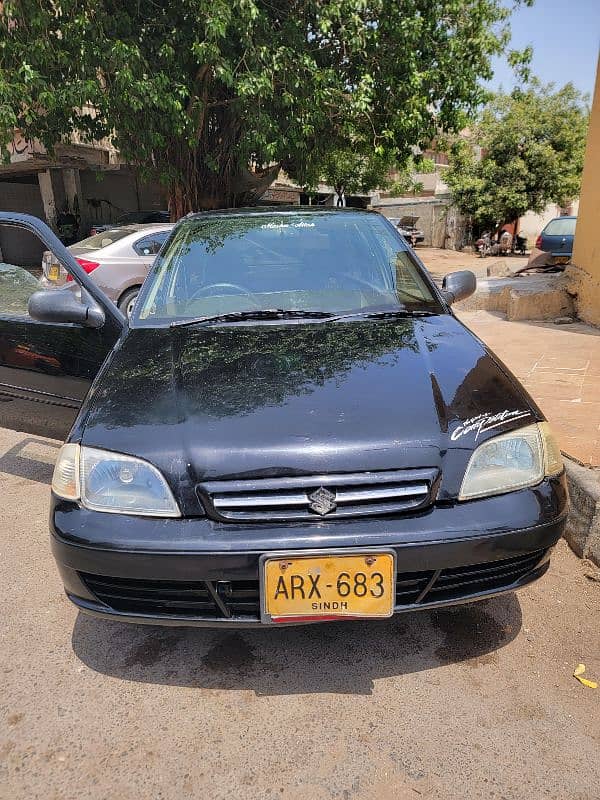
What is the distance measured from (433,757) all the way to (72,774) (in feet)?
3.38

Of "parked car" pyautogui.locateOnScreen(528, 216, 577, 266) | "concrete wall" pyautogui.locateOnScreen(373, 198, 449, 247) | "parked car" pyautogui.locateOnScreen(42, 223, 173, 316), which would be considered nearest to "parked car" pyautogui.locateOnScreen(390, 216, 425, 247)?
"concrete wall" pyautogui.locateOnScreen(373, 198, 449, 247)

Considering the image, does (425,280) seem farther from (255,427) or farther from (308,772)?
Answer: (308,772)

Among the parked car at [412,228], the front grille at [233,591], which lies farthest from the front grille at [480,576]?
the parked car at [412,228]

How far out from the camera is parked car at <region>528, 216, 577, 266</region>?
1109 cm

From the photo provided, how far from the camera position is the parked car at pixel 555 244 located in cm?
1109

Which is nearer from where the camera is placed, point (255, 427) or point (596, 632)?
point (255, 427)

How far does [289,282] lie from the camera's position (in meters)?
2.78

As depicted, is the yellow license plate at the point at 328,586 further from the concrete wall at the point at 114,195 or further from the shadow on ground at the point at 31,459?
the concrete wall at the point at 114,195

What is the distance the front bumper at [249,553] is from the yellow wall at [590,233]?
547 centimetres

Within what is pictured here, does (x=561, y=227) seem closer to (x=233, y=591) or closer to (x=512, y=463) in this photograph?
(x=512, y=463)

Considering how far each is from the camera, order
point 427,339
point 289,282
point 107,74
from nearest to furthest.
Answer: point 427,339, point 289,282, point 107,74

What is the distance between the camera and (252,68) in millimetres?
8188

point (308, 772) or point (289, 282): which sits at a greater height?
point (289, 282)

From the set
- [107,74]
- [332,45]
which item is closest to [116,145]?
[107,74]
